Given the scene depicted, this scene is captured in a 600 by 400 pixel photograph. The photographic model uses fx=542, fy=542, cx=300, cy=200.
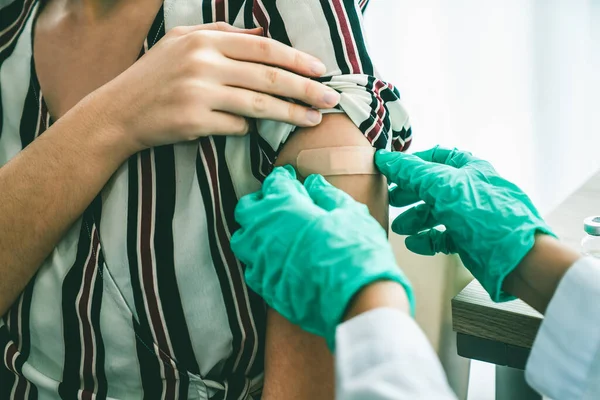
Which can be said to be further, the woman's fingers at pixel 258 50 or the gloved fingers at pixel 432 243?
the gloved fingers at pixel 432 243

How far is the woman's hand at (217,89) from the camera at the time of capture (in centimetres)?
77

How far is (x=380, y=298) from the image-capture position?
1.81 feet

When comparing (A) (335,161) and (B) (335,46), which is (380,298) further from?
(B) (335,46)

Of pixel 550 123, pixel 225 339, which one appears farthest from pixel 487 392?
pixel 225 339

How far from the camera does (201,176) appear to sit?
0.81m

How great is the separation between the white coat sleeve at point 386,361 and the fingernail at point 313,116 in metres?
0.34

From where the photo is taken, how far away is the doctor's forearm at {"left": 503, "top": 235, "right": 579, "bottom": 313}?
72 centimetres

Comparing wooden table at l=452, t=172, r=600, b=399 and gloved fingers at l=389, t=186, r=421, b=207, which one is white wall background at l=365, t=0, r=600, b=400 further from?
gloved fingers at l=389, t=186, r=421, b=207

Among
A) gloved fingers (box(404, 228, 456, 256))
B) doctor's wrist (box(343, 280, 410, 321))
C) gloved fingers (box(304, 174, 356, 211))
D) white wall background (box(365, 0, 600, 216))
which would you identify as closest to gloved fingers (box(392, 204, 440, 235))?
gloved fingers (box(404, 228, 456, 256))

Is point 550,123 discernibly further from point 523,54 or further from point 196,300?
point 196,300

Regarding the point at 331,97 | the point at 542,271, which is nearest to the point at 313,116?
the point at 331,97

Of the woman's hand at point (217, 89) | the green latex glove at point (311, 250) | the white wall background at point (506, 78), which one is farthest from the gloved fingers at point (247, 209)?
the white wall background at point (506, 78)

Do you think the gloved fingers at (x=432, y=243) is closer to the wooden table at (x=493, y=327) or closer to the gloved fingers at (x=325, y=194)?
the wooden table at (x=493, y=327)

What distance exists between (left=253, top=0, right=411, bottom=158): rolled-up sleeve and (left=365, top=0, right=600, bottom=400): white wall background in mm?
907
